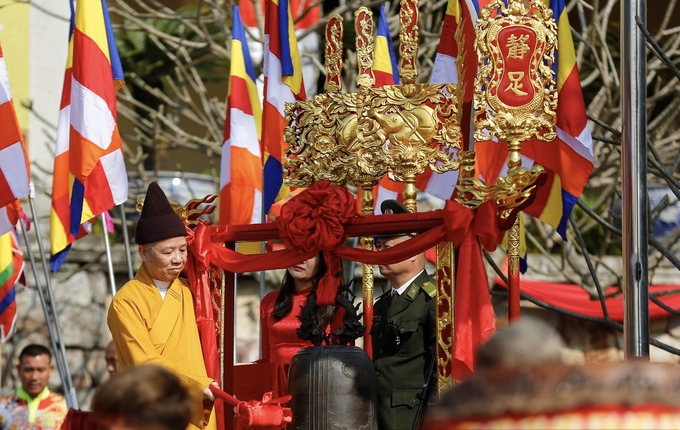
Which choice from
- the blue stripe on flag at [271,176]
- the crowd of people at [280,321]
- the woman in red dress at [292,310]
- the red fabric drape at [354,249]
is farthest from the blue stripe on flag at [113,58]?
the woman in red dress at [292,310]

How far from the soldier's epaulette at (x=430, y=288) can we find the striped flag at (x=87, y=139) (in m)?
2.68

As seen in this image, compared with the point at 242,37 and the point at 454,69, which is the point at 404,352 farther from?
the point at 242,37

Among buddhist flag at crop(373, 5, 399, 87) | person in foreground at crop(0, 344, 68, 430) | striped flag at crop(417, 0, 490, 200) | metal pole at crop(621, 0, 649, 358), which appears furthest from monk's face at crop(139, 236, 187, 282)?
buddhist flag at crop(373, 5, 399, 87)

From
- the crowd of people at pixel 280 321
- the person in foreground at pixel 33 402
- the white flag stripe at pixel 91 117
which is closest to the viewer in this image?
the crowd of people at pixel 280 321

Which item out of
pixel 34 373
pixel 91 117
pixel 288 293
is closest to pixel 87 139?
pixel 91 117

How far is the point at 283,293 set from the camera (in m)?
7.08

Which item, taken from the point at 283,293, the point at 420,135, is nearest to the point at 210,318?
the point at 283,293

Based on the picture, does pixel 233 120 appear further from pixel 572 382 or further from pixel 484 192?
pixel 572 382

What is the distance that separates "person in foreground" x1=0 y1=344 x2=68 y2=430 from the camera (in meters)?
8.95

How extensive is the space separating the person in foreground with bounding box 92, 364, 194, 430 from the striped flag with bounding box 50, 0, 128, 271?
518cm

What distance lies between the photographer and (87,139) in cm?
854

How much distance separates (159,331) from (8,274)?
170 inches

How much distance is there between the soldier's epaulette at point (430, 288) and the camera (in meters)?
6.84

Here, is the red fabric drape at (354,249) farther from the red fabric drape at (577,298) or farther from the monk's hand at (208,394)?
the red fabric drape at (577,298)
